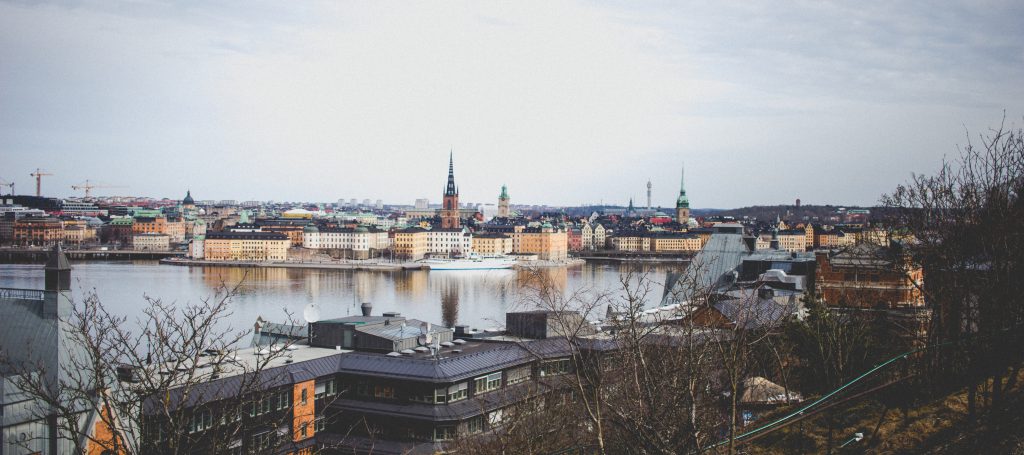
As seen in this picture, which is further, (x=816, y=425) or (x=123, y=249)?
(x=123, y=249)

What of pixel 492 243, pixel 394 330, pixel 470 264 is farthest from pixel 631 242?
pixel 394 330

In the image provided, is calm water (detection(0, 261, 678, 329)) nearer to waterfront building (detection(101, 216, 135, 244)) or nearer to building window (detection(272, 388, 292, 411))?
building window (detection(272, 388, 292, 411))

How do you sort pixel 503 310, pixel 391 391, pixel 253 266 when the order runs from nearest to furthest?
pixel 391 391, pixel 503 310, pixel 253 266

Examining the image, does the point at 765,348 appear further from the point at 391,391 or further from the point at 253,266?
the point at 253,266

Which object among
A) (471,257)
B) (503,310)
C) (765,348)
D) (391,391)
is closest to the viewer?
(765,348)

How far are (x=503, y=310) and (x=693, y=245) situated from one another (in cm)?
2989

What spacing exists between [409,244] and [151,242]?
14.4 meters

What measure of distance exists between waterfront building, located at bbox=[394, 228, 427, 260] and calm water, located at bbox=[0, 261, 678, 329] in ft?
27.2

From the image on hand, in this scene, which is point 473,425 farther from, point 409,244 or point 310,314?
point 409,244

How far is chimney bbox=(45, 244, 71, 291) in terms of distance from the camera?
5.51m

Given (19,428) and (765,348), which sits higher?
(765,348)

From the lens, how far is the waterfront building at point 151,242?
46.2 metres

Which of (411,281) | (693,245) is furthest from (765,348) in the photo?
(693,245)

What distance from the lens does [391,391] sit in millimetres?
6840
